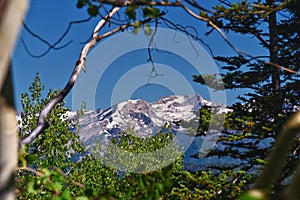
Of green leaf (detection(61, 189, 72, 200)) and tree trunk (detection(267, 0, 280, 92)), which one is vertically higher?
tree trunk (detection(267, 0, 280, 92))

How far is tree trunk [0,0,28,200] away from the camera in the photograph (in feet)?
2.87

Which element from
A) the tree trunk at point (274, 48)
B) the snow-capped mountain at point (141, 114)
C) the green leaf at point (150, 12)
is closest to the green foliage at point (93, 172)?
the green leaf at point (150, 12)

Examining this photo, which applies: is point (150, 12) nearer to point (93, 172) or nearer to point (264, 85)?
point (264, 85)

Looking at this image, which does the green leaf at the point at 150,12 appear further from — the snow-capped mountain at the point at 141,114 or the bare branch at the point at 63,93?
the snow-capped mountain at the point at 141,114

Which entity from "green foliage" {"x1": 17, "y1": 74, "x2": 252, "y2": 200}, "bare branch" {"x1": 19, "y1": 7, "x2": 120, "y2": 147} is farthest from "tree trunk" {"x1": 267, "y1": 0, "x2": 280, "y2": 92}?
"bare branch" {"x1": 19, "y1": 7, "x2": 120, "y2": 147}

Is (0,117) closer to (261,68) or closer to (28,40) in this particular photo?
(28,40)

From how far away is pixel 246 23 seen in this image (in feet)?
44.4

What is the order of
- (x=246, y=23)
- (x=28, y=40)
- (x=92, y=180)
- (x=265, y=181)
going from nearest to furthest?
(x=265, y=181)
(x=28, y=40)
(x=246, y=23)
(x=92, y=180)

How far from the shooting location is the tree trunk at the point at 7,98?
34.5 inches

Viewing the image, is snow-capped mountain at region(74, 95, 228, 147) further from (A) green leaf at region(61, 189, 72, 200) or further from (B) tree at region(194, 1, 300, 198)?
(A) green leaf at region(61, 189, 72, 200)

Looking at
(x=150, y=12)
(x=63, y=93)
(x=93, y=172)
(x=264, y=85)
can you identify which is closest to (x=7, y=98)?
(x=150, y=12)

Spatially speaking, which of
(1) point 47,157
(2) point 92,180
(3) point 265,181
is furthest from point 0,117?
(2) point 92,180

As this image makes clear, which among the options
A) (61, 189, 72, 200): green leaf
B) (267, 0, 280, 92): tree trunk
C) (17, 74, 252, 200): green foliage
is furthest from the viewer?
(267, 0, 280, 92): tree trunk

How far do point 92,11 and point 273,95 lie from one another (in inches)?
460
